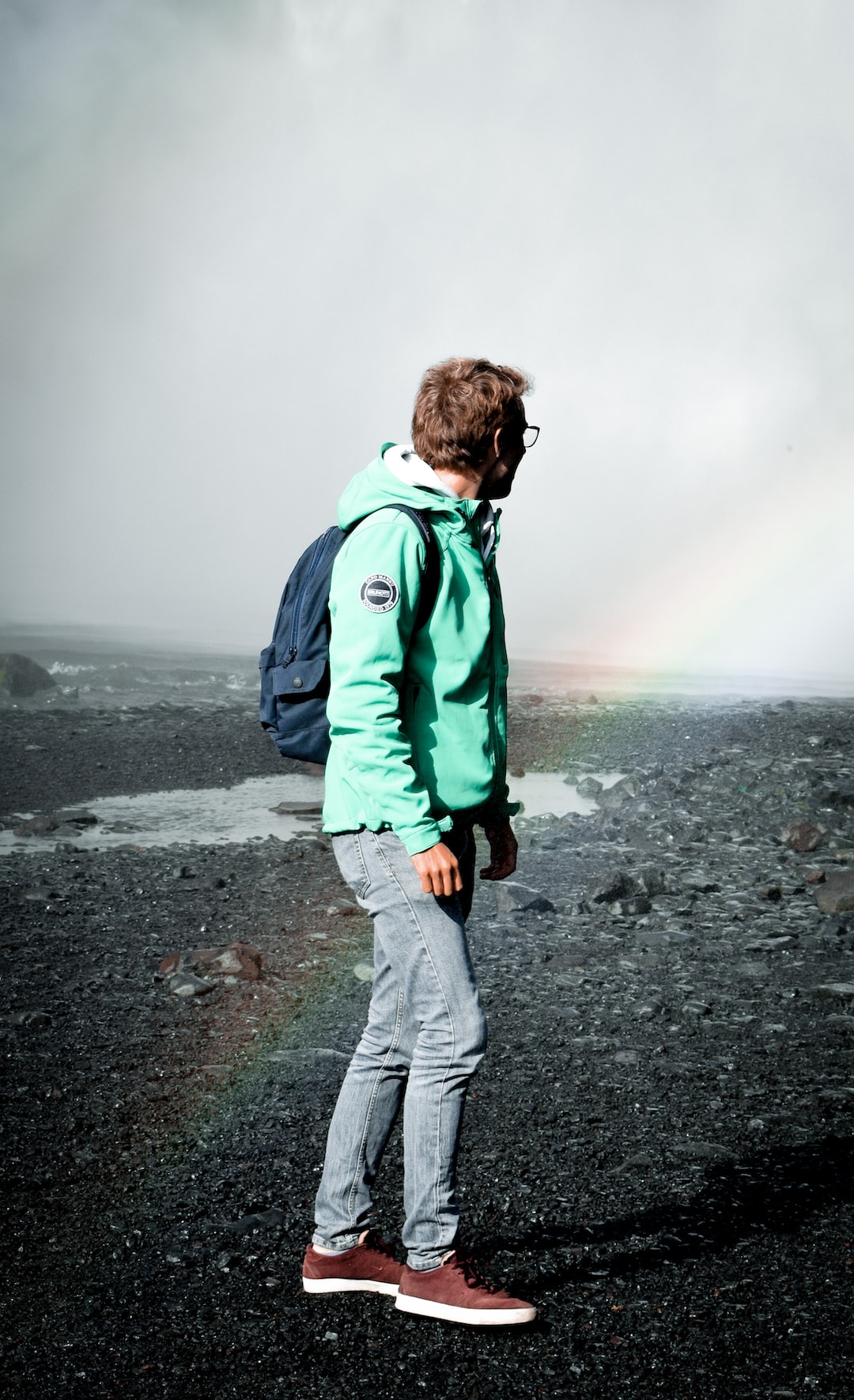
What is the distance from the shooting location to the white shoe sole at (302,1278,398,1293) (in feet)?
9.46

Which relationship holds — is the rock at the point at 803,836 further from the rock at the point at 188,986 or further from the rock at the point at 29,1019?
the rock at the point at 29,1019

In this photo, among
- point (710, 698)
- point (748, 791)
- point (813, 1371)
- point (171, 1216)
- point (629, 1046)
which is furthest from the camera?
point (710, 698)

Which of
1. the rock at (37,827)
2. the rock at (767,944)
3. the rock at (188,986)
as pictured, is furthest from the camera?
the rock at (37,827)

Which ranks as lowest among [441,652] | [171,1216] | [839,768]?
[171,1216]

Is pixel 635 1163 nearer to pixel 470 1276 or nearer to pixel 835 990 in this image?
pixel 470 1276

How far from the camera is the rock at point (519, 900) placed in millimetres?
7055

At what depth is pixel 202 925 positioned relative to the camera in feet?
21.5

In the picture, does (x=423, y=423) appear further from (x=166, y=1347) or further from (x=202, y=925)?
(x=202, y=925)

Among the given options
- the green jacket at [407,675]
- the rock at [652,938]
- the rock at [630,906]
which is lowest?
the rock at [652,938]

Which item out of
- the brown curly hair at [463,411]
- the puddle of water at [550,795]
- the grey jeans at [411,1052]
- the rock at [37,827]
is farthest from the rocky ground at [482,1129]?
the puddle of water at [550,795]

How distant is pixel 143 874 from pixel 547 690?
22.1 meters

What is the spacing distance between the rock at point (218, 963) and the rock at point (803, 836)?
16.4 feet

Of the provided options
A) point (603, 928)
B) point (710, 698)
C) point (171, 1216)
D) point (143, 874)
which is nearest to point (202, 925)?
point (143, 874)

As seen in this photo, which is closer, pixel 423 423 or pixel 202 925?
pixel 423 423
